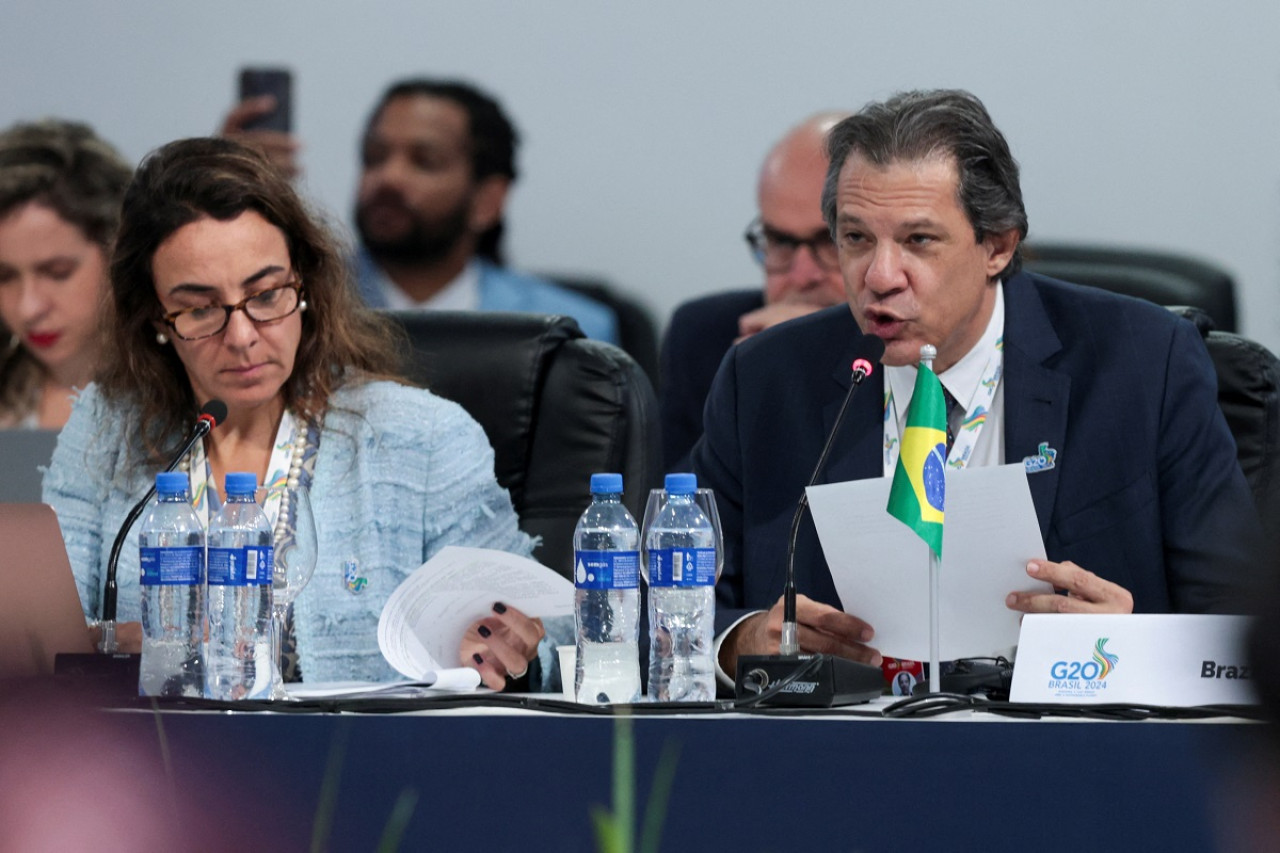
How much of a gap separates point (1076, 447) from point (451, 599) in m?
0.83

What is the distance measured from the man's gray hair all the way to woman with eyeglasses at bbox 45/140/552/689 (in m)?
0.71

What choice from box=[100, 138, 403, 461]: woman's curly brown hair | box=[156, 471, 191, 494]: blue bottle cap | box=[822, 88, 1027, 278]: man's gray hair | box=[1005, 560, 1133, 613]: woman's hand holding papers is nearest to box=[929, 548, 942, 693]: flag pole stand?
box=[1005, 560, 1133, 613]: woman's hand holding papers

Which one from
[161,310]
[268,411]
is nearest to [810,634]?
[268,411]

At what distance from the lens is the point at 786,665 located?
1.56m

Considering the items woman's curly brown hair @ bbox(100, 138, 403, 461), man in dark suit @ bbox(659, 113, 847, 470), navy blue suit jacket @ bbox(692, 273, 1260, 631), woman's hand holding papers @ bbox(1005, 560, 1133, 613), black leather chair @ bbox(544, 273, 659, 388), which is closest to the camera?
woman's hand holding papers @ bbox(1005, 560, 1133, 613)

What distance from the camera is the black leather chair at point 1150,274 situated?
131 inches

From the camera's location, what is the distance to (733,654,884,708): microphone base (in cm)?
149

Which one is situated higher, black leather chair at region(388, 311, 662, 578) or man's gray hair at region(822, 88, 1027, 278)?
man's gray hair at region(822, 88, 1027, 278)

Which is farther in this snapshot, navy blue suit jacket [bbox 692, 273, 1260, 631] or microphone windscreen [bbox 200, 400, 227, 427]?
navy blue suit jacket [bbox 692, 273, 1260, 631]

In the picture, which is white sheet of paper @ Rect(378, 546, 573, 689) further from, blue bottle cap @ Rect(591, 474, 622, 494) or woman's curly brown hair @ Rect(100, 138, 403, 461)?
woman's curly brown hair @ Rect(100, 138, 403, 461)

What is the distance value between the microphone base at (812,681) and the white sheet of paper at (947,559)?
0.15 meters

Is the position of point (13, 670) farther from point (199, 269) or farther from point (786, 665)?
point (199, 269)

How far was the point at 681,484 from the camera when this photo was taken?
5.82 ft

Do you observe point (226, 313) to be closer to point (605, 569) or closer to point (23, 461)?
point (23, 461)
